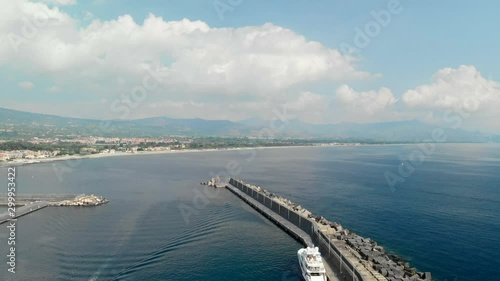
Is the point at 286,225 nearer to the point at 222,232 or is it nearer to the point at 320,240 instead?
the point at 222,232

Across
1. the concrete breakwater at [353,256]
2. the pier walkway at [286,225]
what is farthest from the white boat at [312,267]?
the concrete breakwater at [353,256]

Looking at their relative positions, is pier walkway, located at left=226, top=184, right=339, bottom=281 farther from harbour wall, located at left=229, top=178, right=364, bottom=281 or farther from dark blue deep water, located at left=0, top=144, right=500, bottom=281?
dark blue deep water, located at left=0, top=144, right=500, bottom=281

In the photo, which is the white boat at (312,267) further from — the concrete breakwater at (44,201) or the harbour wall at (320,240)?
the concrete breakwater at (44,201)

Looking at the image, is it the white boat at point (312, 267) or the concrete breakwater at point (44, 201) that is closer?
the white boat at point (312, 267)

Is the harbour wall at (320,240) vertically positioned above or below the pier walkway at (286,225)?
above

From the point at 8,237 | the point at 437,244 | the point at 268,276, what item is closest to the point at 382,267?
the point at 268,276

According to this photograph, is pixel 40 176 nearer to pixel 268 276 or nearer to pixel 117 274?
pixel 117 274

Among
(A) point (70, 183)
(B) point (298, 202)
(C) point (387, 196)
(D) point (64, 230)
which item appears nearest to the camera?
(D) point (64, 230)

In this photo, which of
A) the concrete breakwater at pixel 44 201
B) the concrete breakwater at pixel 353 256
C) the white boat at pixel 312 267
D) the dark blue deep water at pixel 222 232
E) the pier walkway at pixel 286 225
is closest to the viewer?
the concrete breakwater at pixel 353 256

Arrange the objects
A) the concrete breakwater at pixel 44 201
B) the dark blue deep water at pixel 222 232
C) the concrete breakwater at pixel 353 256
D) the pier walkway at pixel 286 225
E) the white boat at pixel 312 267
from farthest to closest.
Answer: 1. the concrete breakwater at pixel 44 201
2. the dark blue deep water at pixel 222 232
3. the pier walkway at pixel 286 225
4. the white boat at pixel 312 267
5. the concrete breakwater at pixel 353 256

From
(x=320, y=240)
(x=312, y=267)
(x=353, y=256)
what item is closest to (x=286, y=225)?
(x=320, y=240)
